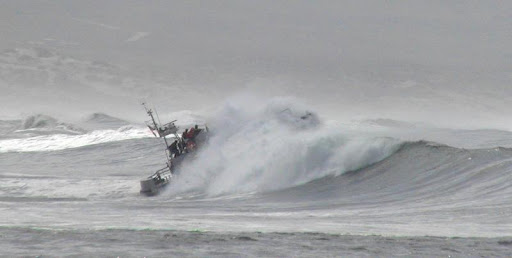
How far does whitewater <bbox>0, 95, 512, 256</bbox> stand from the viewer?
64.0 feet

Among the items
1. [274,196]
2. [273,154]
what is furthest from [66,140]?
[274,196]

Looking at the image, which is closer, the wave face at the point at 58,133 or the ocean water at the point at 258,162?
the ocean water at the point at 258,162

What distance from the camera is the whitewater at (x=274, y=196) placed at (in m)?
19.5

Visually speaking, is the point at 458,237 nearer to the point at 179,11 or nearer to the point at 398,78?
the point at 398,78

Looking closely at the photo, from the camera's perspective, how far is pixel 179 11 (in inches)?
6225

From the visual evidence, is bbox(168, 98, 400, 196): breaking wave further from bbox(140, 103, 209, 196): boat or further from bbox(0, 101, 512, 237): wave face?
bbox(140, 103, 209, 196): boat

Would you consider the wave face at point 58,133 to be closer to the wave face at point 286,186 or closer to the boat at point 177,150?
the wave face at point 286,186

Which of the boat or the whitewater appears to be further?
the boat

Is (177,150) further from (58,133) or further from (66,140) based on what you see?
(58,133)

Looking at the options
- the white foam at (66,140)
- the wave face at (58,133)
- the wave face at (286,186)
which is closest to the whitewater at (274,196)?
the wave face at (286,186)

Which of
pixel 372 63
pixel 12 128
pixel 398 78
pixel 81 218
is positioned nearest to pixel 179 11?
pixel 372 63

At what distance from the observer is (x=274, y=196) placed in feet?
101

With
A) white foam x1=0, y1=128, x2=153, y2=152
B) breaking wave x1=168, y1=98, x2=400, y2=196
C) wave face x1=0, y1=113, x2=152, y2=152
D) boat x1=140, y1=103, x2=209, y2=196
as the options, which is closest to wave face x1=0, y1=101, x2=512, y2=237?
breaking wave x1=168, y1=98, x2=400, y2=196

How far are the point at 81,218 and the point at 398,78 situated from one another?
86945 millimetres
